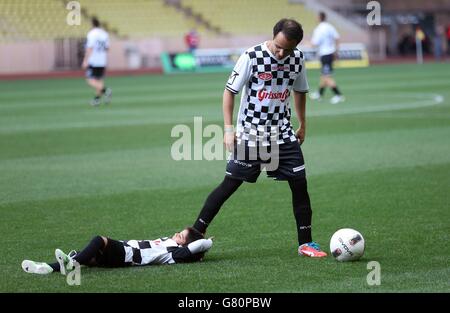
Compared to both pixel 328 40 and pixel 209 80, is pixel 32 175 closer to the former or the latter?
pixel 328 40

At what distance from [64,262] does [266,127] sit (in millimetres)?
2117

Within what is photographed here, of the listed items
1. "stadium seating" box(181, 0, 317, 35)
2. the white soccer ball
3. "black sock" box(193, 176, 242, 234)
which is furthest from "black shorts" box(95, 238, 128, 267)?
"stadium seating" box(181, 0, 317, 35)

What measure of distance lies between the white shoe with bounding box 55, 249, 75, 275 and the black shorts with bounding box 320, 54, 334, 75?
1974 centimetres

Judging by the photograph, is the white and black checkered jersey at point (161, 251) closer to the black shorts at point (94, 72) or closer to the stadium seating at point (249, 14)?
the black shorts at point (94, 72)

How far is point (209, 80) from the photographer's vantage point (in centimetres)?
3897

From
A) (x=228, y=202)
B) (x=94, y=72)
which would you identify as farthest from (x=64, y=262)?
(x=94, y=72)

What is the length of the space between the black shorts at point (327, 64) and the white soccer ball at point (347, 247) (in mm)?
18844

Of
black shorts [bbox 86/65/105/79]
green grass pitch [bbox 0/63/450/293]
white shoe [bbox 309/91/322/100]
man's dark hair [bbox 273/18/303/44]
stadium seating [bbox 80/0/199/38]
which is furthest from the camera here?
stadium seating [bbox 80/0/199/38]

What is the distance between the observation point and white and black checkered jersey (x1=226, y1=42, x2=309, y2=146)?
844 centimetres

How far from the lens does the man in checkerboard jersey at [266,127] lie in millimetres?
8438

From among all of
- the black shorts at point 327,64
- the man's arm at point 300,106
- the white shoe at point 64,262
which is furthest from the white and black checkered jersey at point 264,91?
the black shorts at point 327,64

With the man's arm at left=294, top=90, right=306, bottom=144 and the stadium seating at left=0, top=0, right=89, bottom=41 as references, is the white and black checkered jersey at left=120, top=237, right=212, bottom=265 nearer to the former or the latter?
the man's arm at left=294, top=90, right=306, bottom=144
